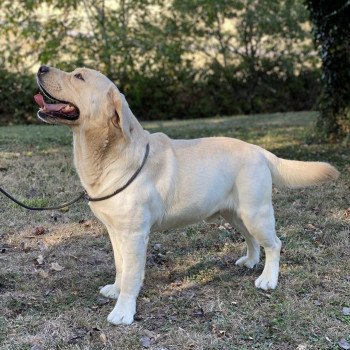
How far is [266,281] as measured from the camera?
4613 mm

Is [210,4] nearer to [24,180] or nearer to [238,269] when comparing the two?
[24,180]

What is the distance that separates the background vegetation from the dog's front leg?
12.8 metres

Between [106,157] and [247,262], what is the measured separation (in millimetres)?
1847

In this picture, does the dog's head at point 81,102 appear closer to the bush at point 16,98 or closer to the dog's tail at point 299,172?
the dog's tail at point 299,172

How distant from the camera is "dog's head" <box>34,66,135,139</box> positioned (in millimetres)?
3795

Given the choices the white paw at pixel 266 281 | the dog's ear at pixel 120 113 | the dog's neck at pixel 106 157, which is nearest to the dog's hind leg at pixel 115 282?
the dog's neck at pixel 106 157

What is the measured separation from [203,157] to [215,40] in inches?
593

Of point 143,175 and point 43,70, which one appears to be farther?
point 143,175

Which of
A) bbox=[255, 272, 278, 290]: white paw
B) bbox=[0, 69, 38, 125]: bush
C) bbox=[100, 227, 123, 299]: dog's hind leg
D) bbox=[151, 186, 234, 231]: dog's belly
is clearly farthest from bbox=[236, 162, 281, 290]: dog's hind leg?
bbox=[0, 69, 38, 125]: bush

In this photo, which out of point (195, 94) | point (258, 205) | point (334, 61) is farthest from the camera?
point (195, 94)

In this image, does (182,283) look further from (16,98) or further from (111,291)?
(16,98)

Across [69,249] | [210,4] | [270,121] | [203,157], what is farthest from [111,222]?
[210,4]

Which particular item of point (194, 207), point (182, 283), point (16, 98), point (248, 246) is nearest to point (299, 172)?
point (248, 246)

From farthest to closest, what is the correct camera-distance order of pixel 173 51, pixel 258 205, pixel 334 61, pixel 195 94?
pixel 195 94, pixel 173 51, pixel 334 61, pixel 258 205
